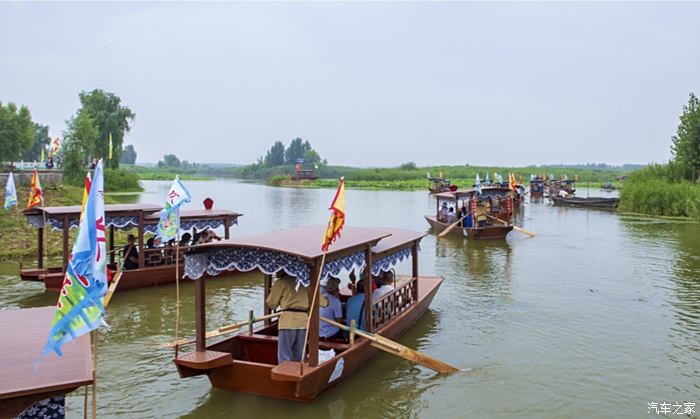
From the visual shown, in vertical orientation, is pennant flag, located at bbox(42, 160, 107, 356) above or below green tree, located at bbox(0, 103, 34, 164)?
below

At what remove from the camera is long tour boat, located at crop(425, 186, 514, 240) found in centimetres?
2412

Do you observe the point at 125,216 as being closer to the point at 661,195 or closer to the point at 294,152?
the point at 661,195

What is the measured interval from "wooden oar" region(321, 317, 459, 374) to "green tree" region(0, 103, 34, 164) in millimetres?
30605

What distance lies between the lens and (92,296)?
4.94m

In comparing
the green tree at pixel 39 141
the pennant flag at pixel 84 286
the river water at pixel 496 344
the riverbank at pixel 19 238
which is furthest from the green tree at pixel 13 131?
the green tree at pixel 39 141

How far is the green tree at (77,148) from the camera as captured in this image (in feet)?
116

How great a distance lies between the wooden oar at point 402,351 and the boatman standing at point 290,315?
1.95 feet

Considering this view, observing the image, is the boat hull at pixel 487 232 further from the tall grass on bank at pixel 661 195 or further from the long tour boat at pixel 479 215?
the tall grass on bank at pixel 661 195

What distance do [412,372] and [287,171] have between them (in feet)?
379

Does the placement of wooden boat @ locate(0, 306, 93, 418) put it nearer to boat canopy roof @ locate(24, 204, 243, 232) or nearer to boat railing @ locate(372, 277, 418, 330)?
boat railing @ locate(372, 277, 418, 330)

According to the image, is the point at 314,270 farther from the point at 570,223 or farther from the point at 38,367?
the point at 570,223

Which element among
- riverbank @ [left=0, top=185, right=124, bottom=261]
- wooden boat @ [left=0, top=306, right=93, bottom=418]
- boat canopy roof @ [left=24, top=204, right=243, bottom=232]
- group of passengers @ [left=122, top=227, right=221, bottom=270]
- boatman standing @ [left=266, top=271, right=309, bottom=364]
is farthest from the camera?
riverbank @ [left=0, top=185, right=124, bottom=261]

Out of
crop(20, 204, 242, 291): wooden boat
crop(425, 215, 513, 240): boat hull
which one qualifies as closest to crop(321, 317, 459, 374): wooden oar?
crop(20, 204, 242, 291): wooden boat

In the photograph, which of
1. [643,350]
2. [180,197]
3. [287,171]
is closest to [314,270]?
[180,197]
